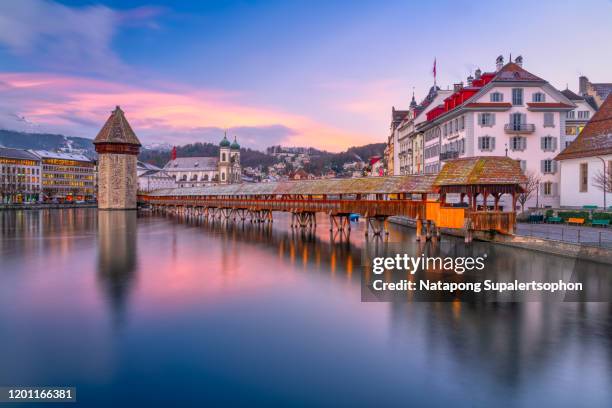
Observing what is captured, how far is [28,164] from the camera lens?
112125 mm

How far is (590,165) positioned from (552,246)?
13764 millimetres

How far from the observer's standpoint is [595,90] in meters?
56.5

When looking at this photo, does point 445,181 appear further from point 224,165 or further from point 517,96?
point 224,165

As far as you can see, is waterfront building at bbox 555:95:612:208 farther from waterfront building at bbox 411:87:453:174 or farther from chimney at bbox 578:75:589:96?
chimney at bbox 578:75:589:96

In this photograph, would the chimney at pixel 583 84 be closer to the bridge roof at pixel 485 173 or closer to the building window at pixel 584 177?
the building window at pixel 584 177

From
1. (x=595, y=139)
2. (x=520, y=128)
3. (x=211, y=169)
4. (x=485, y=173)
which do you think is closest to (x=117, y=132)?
(x=211, y=169)

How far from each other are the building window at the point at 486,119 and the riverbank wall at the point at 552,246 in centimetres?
1186

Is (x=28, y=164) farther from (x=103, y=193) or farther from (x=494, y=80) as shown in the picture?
(x=494, y=80)

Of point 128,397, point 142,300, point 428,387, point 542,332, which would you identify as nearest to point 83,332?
point 142,300

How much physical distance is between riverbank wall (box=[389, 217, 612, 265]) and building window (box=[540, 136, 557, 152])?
43.2ft

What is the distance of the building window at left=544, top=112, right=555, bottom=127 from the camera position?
127ft

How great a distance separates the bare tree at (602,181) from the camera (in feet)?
101

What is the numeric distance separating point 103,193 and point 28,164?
3593 cm

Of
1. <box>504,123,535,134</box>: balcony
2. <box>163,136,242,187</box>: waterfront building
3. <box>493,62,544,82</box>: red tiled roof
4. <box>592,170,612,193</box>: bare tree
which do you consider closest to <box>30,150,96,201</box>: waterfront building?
<box>163,136,242,187</box>: waterfront building
